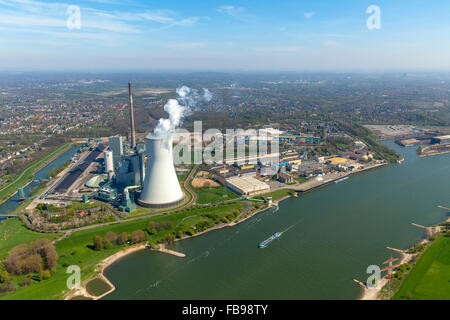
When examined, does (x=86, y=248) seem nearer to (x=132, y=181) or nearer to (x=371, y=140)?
(x=132, y=181)

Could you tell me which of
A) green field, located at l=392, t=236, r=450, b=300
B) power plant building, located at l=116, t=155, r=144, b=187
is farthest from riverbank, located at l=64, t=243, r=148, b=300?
green field, located at l=392, t=236, r=450, b=300

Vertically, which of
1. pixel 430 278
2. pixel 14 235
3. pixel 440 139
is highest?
pixel 440 139

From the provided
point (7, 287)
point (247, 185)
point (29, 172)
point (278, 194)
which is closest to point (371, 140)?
point (278, 194)

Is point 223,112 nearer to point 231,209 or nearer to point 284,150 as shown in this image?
point 284,150

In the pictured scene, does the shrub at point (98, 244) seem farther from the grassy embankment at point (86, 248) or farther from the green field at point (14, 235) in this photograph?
the green field at point (14, 235)

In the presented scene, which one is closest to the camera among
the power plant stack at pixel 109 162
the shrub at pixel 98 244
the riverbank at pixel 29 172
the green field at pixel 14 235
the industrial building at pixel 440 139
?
the shrub at pixel 98 244

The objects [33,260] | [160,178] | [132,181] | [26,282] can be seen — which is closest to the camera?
[26,282]

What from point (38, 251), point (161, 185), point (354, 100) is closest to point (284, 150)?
point (161, 185)

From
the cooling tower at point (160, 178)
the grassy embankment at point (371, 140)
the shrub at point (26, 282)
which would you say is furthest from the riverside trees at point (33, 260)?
the grassy embankment at point (371, 140)
